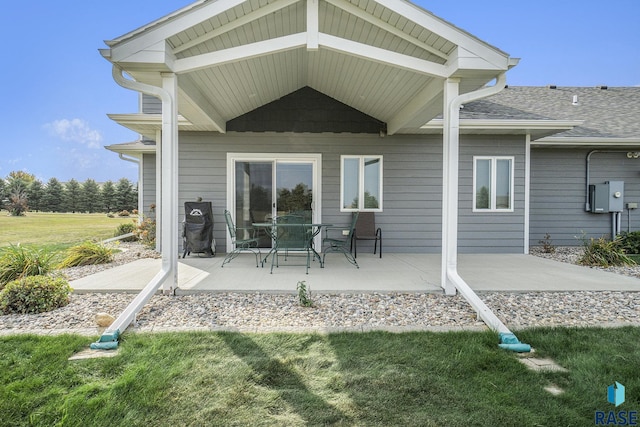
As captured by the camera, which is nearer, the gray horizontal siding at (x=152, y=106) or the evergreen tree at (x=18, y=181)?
the gray horizontal siding at (x=152, y=106)

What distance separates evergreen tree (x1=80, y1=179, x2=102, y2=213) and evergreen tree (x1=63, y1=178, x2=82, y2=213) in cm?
17

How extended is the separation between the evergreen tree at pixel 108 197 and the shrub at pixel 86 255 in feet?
56.4

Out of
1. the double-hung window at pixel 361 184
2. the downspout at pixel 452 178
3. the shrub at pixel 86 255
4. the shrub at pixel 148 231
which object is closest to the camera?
the downspout at pixel 452 178

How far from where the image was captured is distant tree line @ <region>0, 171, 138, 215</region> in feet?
62.5

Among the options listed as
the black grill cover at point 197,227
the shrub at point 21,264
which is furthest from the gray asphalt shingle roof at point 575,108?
the shrub at point 21,264

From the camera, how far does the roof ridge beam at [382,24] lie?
12.2ft

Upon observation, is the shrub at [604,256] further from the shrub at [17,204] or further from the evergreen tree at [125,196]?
the evergreen tree at [125,196]

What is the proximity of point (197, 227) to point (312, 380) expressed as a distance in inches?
187

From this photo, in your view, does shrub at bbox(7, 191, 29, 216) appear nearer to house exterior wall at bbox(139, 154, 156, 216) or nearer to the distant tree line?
the distant tree line

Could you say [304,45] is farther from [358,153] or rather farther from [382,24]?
[358,153]

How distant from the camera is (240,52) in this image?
12.2ft

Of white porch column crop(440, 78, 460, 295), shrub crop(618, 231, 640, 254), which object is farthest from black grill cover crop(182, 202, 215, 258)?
shrub crop(618, 231, 640, 254)

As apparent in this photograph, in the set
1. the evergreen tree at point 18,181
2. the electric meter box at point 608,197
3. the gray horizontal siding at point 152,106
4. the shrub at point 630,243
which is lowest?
the shrub at point 630,243

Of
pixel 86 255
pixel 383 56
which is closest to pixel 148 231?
pixel 86 255
